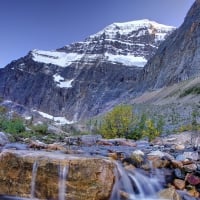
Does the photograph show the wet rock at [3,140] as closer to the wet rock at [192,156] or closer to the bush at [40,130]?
the bush at [40,130]

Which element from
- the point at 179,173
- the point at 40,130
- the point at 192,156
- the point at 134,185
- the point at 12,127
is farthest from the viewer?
the point at 40,130

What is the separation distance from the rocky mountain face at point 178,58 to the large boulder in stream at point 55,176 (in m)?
72.5

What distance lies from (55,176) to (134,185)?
258 centimetres

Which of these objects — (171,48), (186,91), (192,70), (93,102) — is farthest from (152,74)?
(93,102)

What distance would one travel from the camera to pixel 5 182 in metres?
11.6

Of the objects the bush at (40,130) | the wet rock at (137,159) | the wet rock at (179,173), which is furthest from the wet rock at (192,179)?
the bush at (40,130)

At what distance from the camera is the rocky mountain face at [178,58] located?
291 feet

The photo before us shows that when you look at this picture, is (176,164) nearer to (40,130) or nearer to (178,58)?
(40,130)

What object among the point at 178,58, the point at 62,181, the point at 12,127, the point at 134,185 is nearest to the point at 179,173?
the point at 134,185

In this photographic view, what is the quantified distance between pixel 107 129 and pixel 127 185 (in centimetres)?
1585

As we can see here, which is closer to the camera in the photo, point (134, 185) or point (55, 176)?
point (55, 176)

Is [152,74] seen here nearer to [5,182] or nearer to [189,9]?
[189,9]

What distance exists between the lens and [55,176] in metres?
11.0

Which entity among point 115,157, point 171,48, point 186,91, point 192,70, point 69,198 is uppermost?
point 171,48
